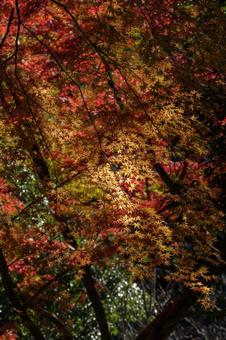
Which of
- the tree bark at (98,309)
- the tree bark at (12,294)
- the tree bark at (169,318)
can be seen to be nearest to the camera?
the tree bark at (12,294)

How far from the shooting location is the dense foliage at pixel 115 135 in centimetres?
447

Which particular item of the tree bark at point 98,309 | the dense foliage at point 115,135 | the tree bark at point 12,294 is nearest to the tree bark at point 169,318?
the dense foliage at point 115,135

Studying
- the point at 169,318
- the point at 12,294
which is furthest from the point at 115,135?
the point at 169,318

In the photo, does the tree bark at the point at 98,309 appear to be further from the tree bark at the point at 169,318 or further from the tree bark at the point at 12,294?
the tree bark at the point at 12,294

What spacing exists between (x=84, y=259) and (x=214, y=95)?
3399 millimetres

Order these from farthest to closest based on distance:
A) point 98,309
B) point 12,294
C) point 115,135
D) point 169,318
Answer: point 98,309, point 169,318, point 12,294, point 115,135

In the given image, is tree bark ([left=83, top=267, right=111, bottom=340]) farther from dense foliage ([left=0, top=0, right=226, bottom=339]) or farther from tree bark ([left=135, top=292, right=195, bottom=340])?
tree bark ([left=135, top=292, right=195, bottom=340])

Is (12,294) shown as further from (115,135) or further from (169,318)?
(115,135)

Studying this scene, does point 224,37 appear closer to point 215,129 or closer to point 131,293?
point 215,129

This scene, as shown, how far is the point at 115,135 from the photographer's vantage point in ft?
15.0

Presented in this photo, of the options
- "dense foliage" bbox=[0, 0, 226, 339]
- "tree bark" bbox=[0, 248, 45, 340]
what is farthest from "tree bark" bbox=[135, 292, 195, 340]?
"tree bark" bbox=[0, 248, 45, 340]

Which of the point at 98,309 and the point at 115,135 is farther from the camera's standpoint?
the point at 98,309

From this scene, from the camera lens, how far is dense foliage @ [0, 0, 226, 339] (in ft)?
14.7

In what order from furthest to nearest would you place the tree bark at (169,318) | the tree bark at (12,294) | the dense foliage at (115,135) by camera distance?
the tree bark at (169,318) < the tree bark at (12,294) < the dense foliage at (115,135)
